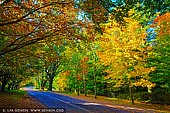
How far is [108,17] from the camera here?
10.1 m

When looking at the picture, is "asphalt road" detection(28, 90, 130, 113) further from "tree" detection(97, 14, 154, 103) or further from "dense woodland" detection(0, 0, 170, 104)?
"tree" detection(97, 14, 154, 103)

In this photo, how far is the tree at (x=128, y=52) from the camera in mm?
24828

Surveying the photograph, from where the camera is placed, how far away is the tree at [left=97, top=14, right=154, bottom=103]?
→ 24828mm

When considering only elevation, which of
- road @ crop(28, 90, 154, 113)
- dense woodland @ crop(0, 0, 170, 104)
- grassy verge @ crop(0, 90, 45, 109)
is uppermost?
dense woodland @ crop(0, 0, 170, 104)

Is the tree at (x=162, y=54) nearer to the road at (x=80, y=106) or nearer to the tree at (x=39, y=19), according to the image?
the road at (x=80, y=106)

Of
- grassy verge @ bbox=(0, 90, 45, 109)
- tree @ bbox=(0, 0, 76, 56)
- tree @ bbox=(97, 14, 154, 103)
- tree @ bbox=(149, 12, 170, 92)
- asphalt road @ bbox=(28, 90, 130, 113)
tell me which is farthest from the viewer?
tree @ bbox=(97, 14, 154, 103)

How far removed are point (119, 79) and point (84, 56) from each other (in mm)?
13226

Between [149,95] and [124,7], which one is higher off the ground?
[124,7]

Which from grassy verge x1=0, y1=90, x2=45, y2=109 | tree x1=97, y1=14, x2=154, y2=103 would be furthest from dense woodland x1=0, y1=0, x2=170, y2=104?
grassy verge x1=0, y1=90, x2=45, y2=109

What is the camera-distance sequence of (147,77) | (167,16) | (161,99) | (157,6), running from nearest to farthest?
(157,6) < (167,16) < (147,77) < (161,99)

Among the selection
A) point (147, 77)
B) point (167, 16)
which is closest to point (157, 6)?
point (167, 16)

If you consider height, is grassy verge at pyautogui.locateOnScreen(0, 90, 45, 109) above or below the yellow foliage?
below

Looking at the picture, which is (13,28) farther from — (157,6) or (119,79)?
(119,79)

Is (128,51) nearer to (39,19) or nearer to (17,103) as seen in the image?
(17,103)
